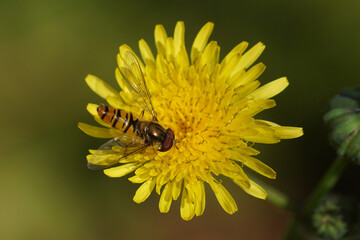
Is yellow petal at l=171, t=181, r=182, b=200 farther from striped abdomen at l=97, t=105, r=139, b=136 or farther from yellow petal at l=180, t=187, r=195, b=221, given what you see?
striped abdomen at l=97, t=105, r=139, b=136

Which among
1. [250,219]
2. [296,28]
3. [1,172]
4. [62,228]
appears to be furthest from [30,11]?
[250,219]

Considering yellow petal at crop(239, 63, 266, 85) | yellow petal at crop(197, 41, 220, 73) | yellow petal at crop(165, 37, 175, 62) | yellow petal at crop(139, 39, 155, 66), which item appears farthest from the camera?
yellow petal at crop(139, 39, 155, 66)

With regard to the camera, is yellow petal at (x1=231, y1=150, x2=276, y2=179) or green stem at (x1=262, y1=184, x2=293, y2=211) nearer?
yellow petal at (x1=231, y1=150, x2=276, y2=179)

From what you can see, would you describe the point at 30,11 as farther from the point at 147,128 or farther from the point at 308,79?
the point at 308,79

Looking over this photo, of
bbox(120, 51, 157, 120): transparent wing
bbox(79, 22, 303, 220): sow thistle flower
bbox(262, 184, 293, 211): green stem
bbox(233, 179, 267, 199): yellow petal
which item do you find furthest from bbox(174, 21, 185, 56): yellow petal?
bbox(262, 184, 293, 211): green stem

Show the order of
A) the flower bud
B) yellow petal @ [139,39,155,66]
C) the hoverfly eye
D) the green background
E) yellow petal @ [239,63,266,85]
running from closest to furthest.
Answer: the flower bud
the hoverfly eye
yellow petal @ [239,63,266,85]
yellow petal @ [139,39,155,66]
the green background

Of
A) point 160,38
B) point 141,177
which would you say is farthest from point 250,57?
point 141,177

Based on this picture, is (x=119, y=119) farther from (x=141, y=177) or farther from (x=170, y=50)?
(x=170, y=50)

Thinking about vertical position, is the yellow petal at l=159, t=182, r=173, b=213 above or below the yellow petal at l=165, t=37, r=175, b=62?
below
